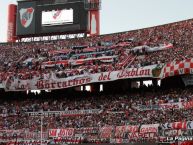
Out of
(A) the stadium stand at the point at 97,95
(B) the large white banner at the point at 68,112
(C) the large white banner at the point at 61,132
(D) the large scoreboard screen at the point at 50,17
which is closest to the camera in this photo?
(A) the stadium stand at the point at 97,95

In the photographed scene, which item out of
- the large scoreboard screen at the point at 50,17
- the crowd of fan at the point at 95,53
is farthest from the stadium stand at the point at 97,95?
the large scoreboard screen at the point at 50,17

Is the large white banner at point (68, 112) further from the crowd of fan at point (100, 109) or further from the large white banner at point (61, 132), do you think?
the large white banner at point (61, 132)

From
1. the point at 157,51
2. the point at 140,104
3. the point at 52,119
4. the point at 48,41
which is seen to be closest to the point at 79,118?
the point at 52,119

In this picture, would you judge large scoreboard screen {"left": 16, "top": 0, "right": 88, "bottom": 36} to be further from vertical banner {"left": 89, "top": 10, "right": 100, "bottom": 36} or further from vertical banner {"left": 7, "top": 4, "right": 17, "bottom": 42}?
vertical banner {"left": 7, "top": 4, "right": 17, "bottom": 42}

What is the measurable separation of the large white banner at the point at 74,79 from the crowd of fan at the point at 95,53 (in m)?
0.73

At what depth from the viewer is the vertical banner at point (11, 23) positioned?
7212 cm

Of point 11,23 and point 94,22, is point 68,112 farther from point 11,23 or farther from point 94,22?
point 11,23

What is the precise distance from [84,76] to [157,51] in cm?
872

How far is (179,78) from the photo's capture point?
2127 inches

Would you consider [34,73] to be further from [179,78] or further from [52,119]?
[179,78]

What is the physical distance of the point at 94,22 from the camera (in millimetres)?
67375

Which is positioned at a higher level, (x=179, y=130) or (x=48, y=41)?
(x=48, y=41)

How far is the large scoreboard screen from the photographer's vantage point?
6756 centimetres

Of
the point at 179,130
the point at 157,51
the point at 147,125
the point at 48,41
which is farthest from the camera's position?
the point at 48,41
